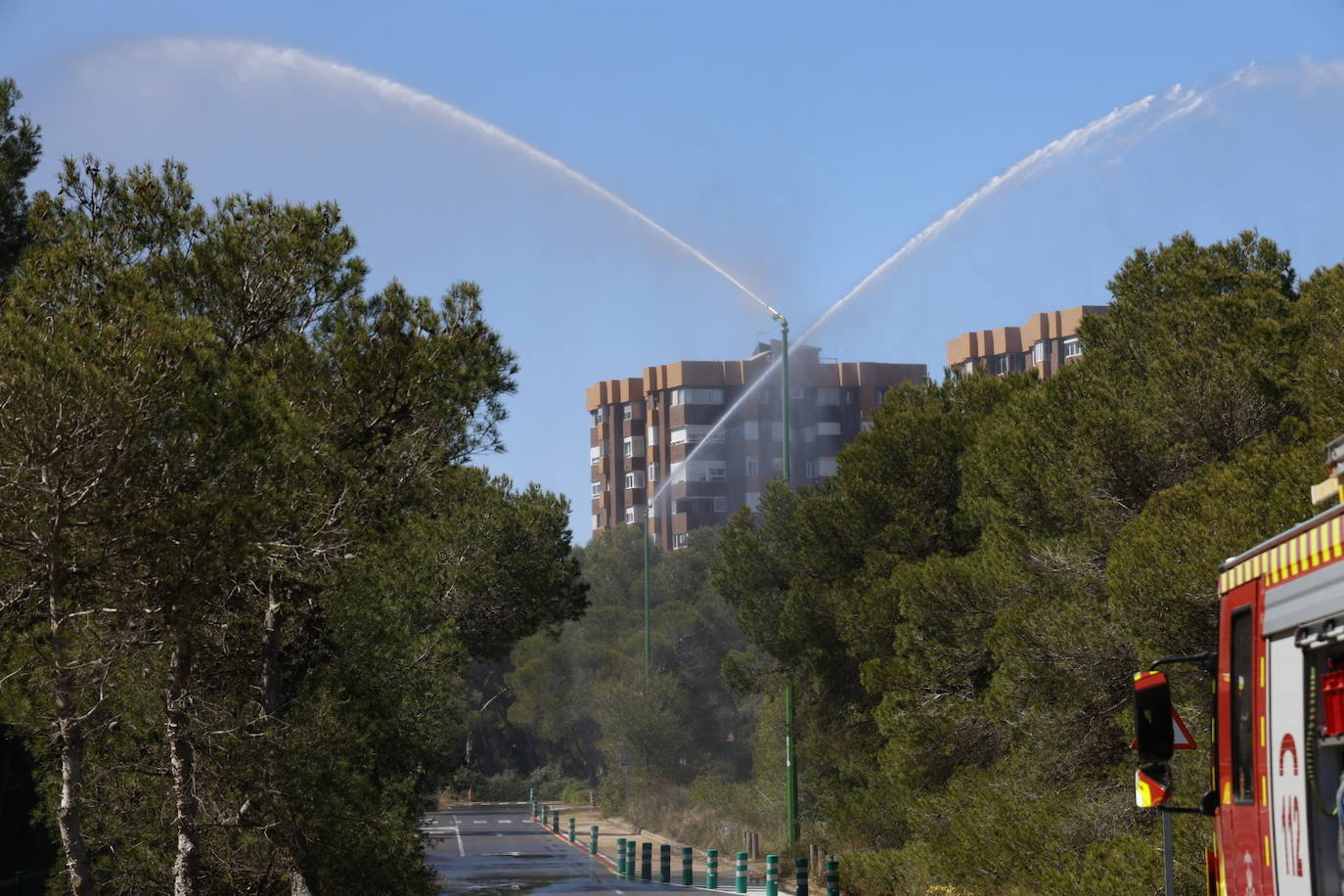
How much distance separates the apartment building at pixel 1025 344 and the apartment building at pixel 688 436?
10131 mm

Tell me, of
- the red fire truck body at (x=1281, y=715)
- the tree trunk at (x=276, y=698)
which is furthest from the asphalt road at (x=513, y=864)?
the red fire truck body at (x=1281, y=715)

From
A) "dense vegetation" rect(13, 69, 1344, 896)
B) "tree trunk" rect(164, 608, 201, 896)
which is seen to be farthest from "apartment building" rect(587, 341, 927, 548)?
"tree trunk" rect(164, 608, 201, 896)

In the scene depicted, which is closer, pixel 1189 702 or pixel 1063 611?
pixel 1189 702

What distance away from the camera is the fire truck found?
478 cm

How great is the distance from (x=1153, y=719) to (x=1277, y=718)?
32.7 inches

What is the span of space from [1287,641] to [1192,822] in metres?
9.98

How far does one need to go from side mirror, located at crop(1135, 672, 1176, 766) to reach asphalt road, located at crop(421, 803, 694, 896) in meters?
12.5

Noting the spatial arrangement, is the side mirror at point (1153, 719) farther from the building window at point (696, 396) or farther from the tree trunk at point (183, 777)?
the building window at point (696, 396)

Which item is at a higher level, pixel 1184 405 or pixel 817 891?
pixel 1184 405

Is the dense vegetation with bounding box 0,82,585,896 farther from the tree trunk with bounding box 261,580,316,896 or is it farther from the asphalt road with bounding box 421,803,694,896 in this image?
the asphalt road with bounding box 421,803,694,896

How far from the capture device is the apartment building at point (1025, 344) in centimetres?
11188

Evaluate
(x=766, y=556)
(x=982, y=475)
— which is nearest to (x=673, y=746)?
(x=766, y=556)

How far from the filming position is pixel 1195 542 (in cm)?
1410

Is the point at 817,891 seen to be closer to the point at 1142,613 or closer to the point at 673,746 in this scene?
the point at 1142,613
